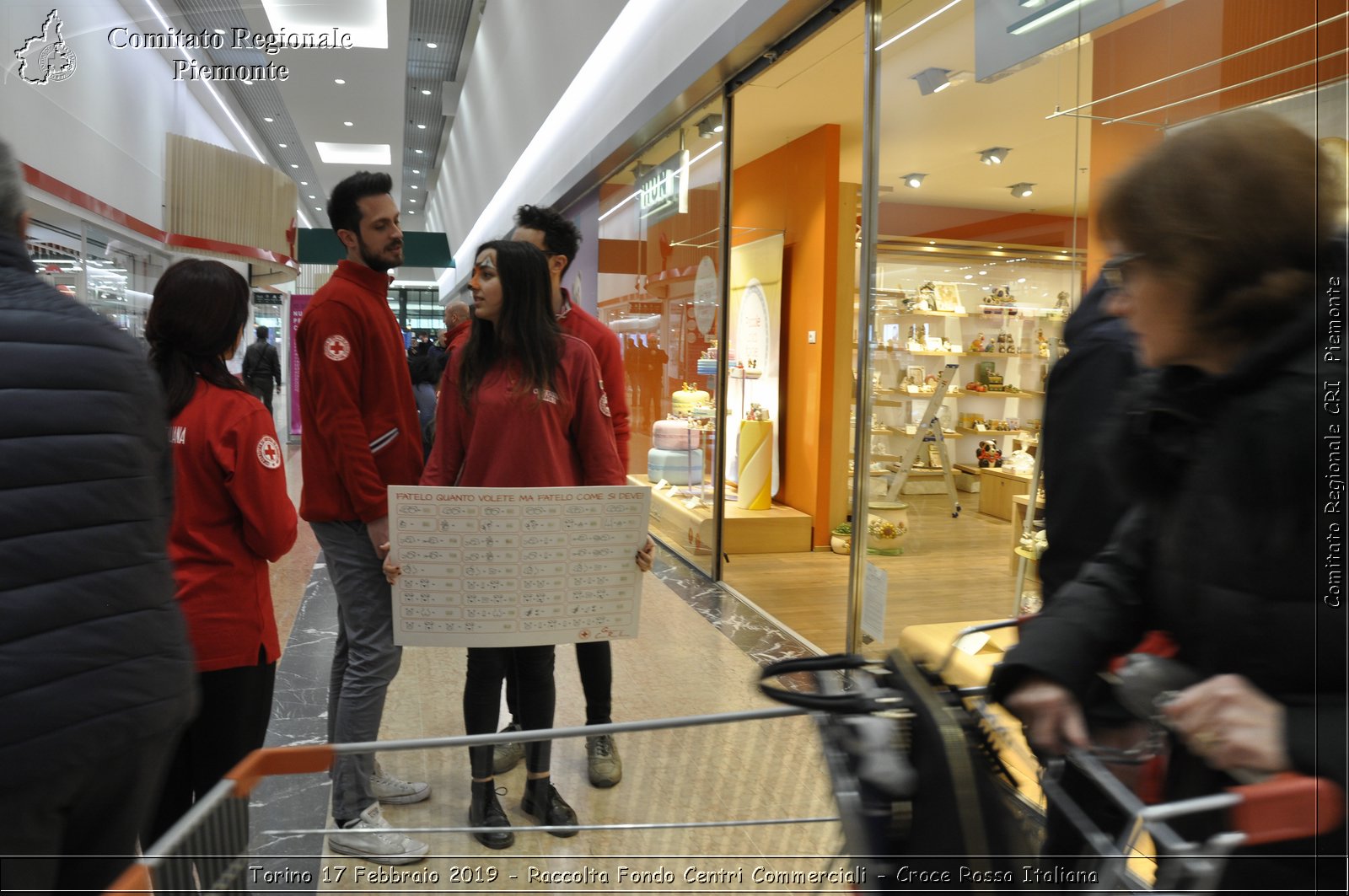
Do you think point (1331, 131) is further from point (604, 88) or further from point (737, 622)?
point (604, 88)

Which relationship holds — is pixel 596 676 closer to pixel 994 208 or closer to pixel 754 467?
pixel 994 208

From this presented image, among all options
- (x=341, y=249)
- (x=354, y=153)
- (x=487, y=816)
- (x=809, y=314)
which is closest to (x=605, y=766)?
(x=487, y=816)

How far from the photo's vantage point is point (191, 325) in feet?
5.88

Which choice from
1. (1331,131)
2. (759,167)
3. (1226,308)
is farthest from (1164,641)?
(759,167)

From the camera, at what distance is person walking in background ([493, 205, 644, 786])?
2.70 meters

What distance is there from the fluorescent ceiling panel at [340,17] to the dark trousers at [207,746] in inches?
318

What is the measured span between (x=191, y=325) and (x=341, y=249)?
13476 millimetres

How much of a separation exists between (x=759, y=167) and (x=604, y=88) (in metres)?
1.53

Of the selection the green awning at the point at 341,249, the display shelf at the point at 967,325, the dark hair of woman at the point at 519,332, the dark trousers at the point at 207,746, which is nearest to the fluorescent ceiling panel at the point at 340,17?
the green awning at the point at 341,249

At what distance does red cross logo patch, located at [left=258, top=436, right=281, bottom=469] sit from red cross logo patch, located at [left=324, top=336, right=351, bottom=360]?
42 cm

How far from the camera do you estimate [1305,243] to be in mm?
880

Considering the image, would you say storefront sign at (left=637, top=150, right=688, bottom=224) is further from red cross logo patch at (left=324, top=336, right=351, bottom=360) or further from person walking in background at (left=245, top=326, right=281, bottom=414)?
person walking in background at (left=245, top=326, right=281, bottom=414)

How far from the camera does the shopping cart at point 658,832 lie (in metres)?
1.06

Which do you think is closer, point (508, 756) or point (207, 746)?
point (207, 746)
